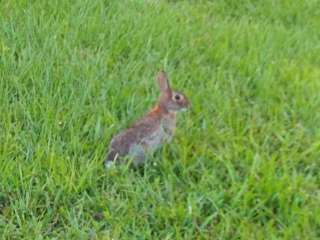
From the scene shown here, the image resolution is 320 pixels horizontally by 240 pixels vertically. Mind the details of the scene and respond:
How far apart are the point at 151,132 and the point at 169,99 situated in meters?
0.21

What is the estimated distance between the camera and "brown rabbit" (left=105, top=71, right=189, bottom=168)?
280 centimetres

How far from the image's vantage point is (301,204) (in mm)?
2709

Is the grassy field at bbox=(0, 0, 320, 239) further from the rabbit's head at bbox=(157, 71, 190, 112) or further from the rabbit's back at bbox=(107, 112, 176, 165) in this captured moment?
the rabbit's head at bbox=(157, 71, 190, 112)

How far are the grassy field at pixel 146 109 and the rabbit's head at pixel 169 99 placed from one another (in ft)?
0.66

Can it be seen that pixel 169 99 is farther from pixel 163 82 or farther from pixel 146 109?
pixel 146 109

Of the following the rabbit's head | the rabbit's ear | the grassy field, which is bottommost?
the grassy field

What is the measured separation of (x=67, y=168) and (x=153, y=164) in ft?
1.35

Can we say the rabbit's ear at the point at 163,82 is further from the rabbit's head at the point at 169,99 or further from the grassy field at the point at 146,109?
the grassy field at the point at 146,109

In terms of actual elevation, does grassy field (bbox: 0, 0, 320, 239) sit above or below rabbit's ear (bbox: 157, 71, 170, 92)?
below

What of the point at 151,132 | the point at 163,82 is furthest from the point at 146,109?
the point at 151,132

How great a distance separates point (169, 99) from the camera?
294 centimetres

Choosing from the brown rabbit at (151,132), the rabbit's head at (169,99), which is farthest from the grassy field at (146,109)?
the rabbit's head at (169,99)

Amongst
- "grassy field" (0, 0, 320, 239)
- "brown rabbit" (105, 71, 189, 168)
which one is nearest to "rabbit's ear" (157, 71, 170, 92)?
"brown rabbit" (105, 71, 189, 168)

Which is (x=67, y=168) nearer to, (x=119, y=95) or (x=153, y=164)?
(x=153, y=164)
